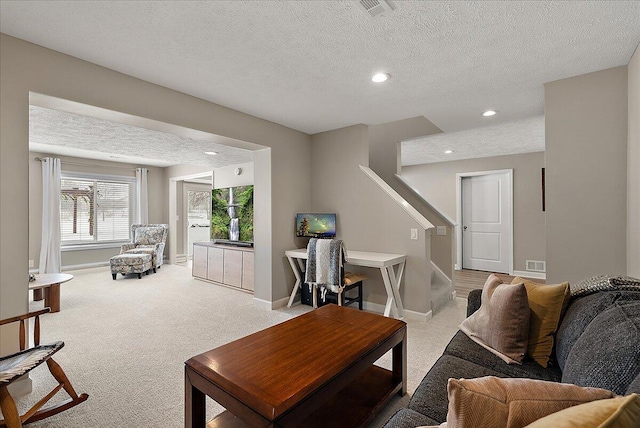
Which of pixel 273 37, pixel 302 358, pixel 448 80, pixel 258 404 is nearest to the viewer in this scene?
pixel 258 404

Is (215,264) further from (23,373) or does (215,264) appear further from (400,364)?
(400,364)

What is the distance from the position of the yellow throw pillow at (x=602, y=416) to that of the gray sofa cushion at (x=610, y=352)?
41 cm

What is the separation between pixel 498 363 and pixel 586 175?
76.6 inches

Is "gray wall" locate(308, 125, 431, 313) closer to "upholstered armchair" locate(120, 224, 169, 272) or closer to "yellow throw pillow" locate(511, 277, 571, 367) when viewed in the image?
"yellow throw pillow" locate(511, 277, 571, 367)

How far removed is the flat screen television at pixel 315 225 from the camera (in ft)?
13.3

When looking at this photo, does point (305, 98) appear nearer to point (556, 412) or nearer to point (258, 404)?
point (258, 404)

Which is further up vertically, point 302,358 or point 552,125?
point 552,125

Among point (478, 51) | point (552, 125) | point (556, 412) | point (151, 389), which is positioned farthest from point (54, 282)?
point (552, 125)

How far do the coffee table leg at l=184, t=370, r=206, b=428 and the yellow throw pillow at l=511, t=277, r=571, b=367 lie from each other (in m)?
1.71

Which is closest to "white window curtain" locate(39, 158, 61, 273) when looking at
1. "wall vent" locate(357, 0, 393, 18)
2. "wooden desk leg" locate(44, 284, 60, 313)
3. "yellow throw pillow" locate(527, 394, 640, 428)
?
"wooden desk leg" locate(44, 284, 60, 313)

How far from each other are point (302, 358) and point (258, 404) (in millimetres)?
384

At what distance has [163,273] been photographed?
242 inches

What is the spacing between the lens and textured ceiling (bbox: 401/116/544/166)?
13.9 ft

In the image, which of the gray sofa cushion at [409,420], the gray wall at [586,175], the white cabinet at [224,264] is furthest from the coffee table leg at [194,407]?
the white cabinet at [224,264]
